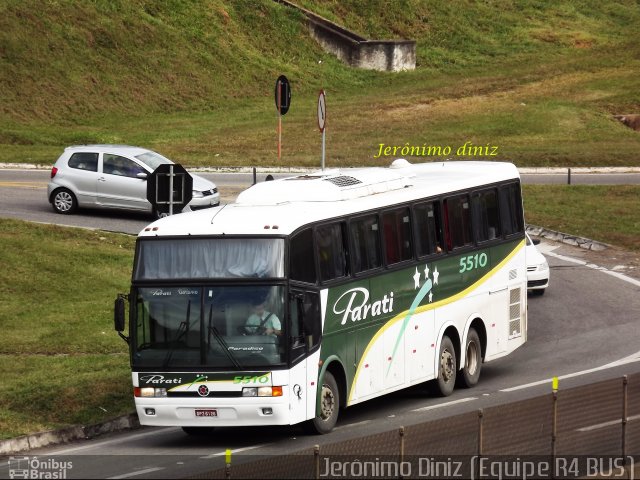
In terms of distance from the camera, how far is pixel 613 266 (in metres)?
30.9

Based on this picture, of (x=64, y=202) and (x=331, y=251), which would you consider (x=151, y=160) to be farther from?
(x=331, y=251)

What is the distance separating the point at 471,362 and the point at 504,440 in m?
8.44

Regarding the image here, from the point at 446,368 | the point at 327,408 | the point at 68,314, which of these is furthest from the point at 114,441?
the point at 68,314

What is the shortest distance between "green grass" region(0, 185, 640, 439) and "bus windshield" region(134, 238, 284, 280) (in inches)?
103

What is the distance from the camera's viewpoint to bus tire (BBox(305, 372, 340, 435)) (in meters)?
17.2

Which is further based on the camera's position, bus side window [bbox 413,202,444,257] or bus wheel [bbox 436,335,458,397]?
bus wheel [bbox 436,335,458,397]

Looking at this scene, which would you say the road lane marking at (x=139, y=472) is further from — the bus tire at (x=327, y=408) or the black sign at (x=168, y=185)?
the black sign at (x=168, y=185)

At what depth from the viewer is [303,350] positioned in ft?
55.0

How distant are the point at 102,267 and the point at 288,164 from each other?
16093 mm

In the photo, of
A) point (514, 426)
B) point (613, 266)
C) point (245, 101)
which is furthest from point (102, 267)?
point (245, 101)

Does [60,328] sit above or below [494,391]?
above

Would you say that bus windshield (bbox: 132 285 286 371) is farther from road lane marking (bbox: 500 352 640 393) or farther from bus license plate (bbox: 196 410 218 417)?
road lane marking (bbox: 500 352 640 393)

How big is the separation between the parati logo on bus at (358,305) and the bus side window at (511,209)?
4.30 m

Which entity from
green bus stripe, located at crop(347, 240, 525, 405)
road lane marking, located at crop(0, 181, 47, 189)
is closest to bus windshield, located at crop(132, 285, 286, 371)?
green bus stripe, located at crop(347, 240, 525, 405)
